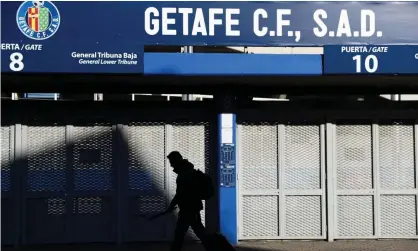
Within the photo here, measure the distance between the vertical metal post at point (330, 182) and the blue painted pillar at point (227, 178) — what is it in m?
1.61

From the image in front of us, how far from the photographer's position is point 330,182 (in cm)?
1166

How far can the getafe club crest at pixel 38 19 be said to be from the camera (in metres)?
10.1

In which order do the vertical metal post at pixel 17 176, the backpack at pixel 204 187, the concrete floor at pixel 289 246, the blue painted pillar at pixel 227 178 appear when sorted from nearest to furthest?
the backpack at pixel 204 187 → the concrete floor at pixel 289 246 → the blue painted pillar at pixel 227 178 → the vertical metal post at pixel 17 176

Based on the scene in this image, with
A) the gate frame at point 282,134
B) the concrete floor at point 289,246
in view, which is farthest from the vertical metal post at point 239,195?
the concrete floor at point 289,246

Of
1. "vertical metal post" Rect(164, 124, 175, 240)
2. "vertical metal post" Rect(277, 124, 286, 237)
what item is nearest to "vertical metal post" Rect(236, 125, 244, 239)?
"vertical metal post" Rect(277, 124, 286, 237)

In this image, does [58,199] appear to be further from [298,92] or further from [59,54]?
[298,92]

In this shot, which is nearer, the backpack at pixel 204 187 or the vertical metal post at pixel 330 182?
the backpack at pixel 204 187

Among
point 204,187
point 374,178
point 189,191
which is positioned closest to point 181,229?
point 189,191

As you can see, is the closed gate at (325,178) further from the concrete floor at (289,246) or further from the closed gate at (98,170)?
the closed gate at (98,170)

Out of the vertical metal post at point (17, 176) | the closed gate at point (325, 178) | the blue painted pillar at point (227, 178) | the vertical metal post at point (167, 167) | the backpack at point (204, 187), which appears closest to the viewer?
the backpack at point (204, 187)

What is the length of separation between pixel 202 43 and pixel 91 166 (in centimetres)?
286

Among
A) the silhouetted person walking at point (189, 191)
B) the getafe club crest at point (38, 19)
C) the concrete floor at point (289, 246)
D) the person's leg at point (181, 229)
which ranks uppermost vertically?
the getafe club crest at point (38, 19)

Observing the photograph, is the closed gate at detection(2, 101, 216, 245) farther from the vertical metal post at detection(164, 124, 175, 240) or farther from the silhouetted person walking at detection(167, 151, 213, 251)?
the silhouetted person walking at detection(167, 151, 213, 251)

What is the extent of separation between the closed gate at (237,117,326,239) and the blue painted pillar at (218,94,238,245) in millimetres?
403
